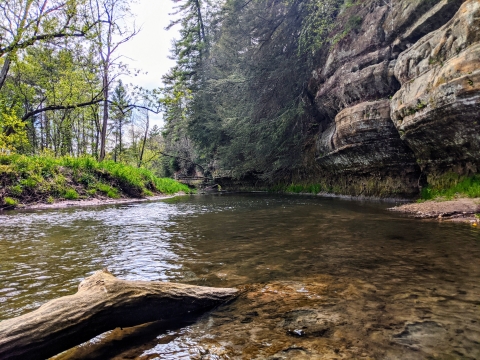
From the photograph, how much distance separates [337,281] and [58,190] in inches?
496

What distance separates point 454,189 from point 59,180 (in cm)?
1465

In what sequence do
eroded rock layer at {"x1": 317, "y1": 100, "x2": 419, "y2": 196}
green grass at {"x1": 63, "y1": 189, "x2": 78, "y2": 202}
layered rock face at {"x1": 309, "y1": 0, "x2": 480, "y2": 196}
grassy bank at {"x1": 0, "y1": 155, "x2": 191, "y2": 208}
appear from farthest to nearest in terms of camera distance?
green grass at {"x1": 63, "y1": 189, "x2": 78, "y2": 202} < eroded rock layer at {"x1": 317, "y1": 100, "x2": 419, "y2": 196} < grassy bank at {"x1": 0, "y1": 155, "x2": 191, "y2": 208} < layered rock face at {"x1": 309, "y1": 0, "x2": 480, "y2": 196}

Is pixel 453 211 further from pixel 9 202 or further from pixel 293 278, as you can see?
pixel 9 202

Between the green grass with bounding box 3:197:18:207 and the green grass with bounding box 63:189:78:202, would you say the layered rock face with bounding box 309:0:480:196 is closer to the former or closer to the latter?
the green grass with bounding box 63:189:78:202

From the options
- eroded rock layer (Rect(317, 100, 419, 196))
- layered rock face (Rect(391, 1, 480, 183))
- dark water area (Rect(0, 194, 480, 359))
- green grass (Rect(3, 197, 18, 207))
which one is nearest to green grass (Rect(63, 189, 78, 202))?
green grass (Rect(3, 197, 18, 207))

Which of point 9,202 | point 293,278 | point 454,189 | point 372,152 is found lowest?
point 293,278

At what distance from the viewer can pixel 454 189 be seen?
877 cm

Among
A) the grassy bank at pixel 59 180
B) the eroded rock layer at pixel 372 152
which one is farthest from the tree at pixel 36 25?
the eroded rock layer at pixel 372 152

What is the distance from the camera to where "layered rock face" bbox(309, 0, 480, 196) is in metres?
7.39

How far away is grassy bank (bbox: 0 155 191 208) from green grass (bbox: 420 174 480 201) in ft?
44.3

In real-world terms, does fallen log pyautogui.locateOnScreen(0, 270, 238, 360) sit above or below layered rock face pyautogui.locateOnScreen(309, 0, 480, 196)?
below

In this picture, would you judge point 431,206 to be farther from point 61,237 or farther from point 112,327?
point 61,237

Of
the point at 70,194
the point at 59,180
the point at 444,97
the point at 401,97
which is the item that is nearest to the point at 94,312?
the point at 444,97

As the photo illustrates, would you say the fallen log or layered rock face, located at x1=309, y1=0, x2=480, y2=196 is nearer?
the fallen log
